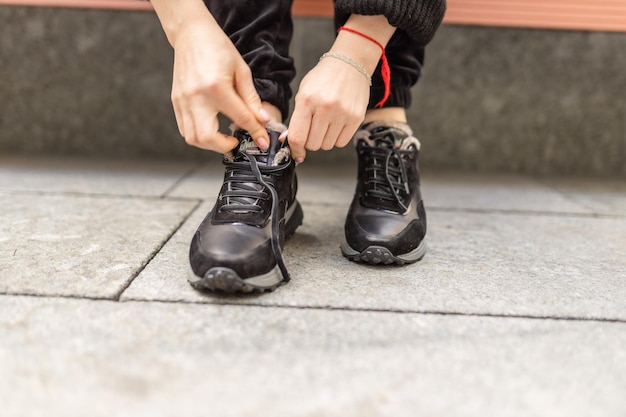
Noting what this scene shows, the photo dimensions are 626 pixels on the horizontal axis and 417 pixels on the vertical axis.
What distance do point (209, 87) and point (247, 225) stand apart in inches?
7.8

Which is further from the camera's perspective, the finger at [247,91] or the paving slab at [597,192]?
the paving slab at [597,192]

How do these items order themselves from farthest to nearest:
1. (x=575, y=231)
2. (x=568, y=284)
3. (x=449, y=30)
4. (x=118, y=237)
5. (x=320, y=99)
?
(x=449, y=30) < (x=575, y=231) < (x=118, y=237) < (x=568, y=284) < (x=320, y=99)

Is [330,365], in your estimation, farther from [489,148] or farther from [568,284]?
[489,148]

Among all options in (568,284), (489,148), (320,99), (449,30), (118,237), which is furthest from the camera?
(489,148)

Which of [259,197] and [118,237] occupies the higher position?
[259,197]

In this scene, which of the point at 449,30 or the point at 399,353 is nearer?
the point at 399,353

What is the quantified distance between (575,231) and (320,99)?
0.72m

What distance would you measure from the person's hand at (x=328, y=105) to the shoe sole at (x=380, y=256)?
0.59 ft

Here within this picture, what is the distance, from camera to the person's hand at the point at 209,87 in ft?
2.10

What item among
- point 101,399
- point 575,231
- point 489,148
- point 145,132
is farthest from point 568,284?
point 145,132

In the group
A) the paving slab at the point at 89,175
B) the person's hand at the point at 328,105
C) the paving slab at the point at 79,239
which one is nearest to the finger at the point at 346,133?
the person's hand at the point at 328,105

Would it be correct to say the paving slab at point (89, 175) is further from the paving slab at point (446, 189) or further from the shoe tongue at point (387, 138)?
the shoe tongue at point (387, 138)

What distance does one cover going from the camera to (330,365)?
528 mm

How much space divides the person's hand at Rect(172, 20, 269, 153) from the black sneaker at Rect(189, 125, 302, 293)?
0.26 feet
